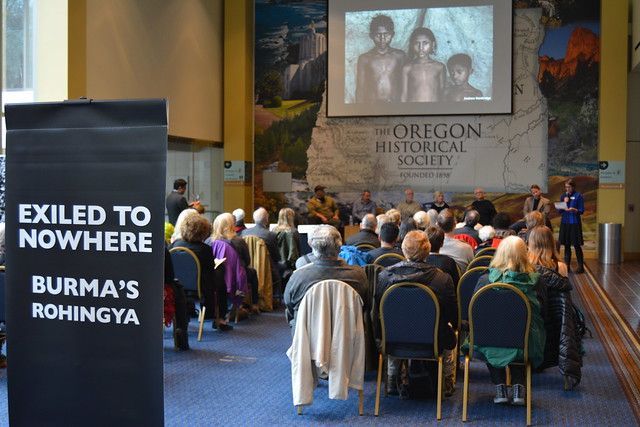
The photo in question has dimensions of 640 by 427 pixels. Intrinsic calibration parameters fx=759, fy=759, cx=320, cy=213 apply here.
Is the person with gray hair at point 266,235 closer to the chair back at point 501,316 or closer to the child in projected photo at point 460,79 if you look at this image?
the chair back at point 501,316

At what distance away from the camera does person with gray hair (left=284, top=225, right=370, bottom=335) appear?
16.0 feet

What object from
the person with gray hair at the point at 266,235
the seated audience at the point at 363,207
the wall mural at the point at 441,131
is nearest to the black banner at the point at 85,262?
the person with gray hair at the point at 266,235

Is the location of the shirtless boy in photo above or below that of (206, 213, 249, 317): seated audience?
above

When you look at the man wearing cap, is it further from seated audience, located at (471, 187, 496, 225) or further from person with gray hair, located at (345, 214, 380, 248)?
person with gray hair, located at (345, 214, 380, 248)

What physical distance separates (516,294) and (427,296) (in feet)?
1.80

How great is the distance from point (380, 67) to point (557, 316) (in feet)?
37.1

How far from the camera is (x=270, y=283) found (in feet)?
28.3

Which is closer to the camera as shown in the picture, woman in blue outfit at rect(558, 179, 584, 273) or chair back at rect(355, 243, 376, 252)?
chair back at rect(355, 243, 376, 252)

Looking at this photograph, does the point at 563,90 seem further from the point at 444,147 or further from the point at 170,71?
the point at 170,71

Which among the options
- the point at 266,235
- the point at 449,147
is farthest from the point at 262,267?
the point at 449,147

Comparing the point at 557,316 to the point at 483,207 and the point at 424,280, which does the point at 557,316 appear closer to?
the point at 424,280

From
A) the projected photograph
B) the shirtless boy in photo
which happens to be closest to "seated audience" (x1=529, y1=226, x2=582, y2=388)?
the projected photograph

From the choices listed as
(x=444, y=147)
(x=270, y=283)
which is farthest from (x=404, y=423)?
(x=444, y=147)

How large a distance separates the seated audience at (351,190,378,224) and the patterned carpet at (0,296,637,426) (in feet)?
28.5
